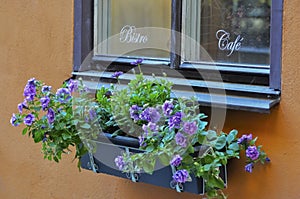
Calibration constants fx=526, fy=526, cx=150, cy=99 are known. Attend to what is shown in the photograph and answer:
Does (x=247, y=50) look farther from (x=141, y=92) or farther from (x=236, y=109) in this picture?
(x=141, y=92)

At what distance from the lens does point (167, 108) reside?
1.54 meters

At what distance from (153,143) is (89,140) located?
266 millimetres

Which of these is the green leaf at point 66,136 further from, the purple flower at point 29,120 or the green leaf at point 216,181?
the green leaf at point 216,181

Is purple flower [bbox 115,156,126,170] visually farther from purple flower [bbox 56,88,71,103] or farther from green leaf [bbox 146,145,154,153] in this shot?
purple flower [bbox 56,88,71,103]

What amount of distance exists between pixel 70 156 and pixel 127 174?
529 millimetres

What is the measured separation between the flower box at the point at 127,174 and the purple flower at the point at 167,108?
0.48 ft

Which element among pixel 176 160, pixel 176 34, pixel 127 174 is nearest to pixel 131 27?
pixel 176 34

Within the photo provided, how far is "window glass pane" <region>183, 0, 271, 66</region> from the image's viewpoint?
1.69m

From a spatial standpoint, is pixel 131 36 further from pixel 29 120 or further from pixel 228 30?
pixel 29 120

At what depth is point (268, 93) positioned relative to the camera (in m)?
1.59

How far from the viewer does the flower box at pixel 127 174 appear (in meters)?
1.57

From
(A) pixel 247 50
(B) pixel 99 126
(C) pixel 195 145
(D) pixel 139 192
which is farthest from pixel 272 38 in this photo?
(D) pixel 139 192

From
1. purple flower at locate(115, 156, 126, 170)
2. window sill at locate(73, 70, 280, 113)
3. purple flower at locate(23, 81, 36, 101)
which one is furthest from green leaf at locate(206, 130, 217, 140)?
purple flower at locate(23, 81, 36, 101)

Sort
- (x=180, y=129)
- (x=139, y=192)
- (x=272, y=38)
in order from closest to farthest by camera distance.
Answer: (x=180, y=129)
(x=272, y=38)
(x=139, y=192)
